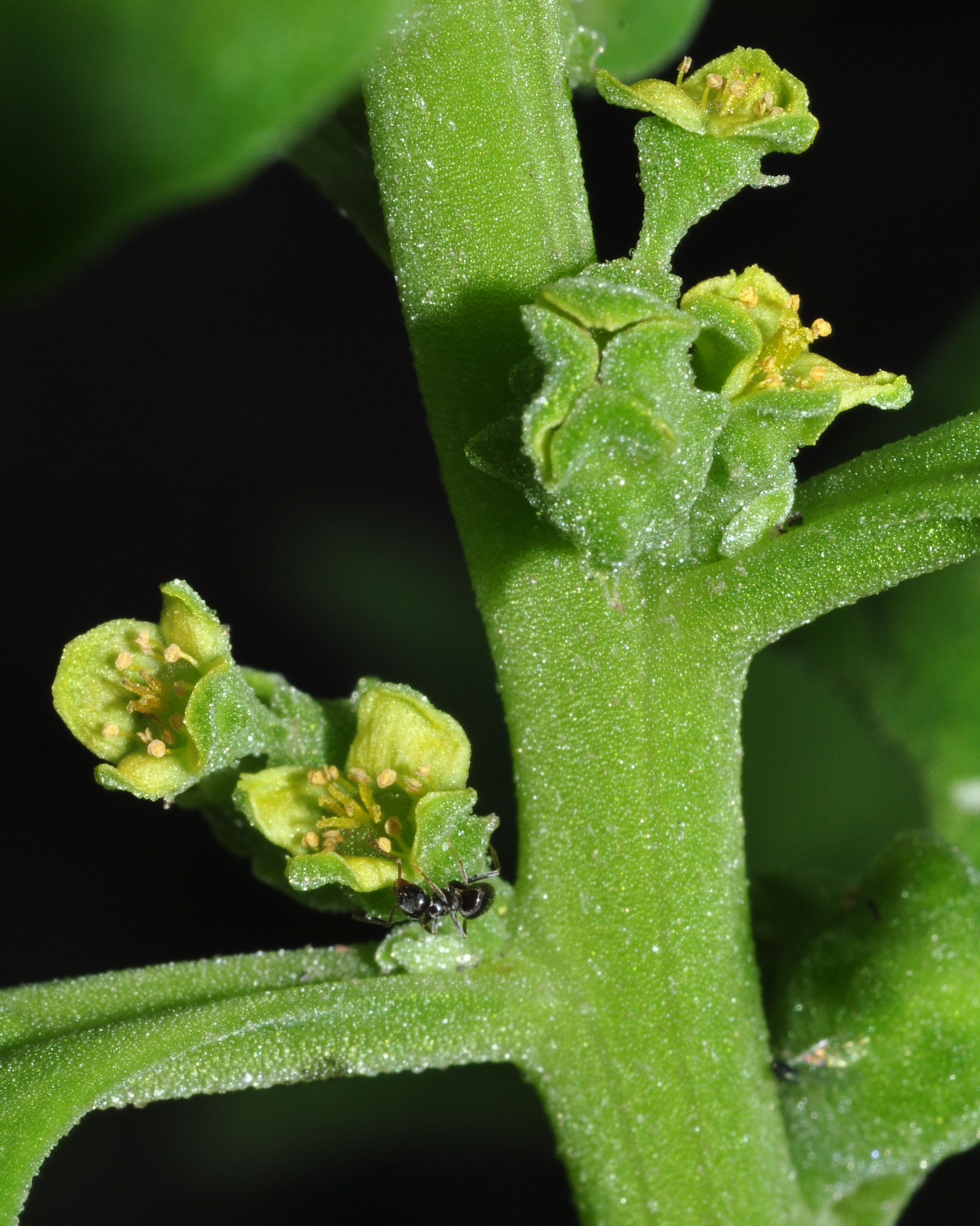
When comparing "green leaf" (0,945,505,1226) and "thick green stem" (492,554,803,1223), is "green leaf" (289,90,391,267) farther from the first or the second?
"green leaf" (0,945,505,1226)

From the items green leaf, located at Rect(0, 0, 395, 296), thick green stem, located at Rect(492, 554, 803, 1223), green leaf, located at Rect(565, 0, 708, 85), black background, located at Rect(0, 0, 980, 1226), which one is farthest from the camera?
black background, located at Rect(0, 0, 980, 1226)

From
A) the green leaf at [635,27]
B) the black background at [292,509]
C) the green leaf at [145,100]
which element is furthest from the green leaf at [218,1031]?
→ the black background at [292,509]

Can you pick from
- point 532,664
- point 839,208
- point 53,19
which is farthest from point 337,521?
point 53,19

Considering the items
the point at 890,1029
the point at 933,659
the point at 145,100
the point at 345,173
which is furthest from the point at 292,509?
the point at 145,100

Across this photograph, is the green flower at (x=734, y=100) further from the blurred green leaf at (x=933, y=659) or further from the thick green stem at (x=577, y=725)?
the blurred green leaf at (x=933, y=659)

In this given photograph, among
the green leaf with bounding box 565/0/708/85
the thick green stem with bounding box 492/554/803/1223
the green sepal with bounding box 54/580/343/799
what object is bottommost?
the thick green stem with bounding box 492/554/803/1223

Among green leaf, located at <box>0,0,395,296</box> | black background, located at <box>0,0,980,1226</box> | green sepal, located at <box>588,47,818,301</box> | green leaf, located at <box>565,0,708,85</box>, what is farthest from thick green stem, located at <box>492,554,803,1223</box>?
black background, located at <box>0,0,980,1226</box>

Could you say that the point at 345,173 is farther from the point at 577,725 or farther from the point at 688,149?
the point at 577,725
